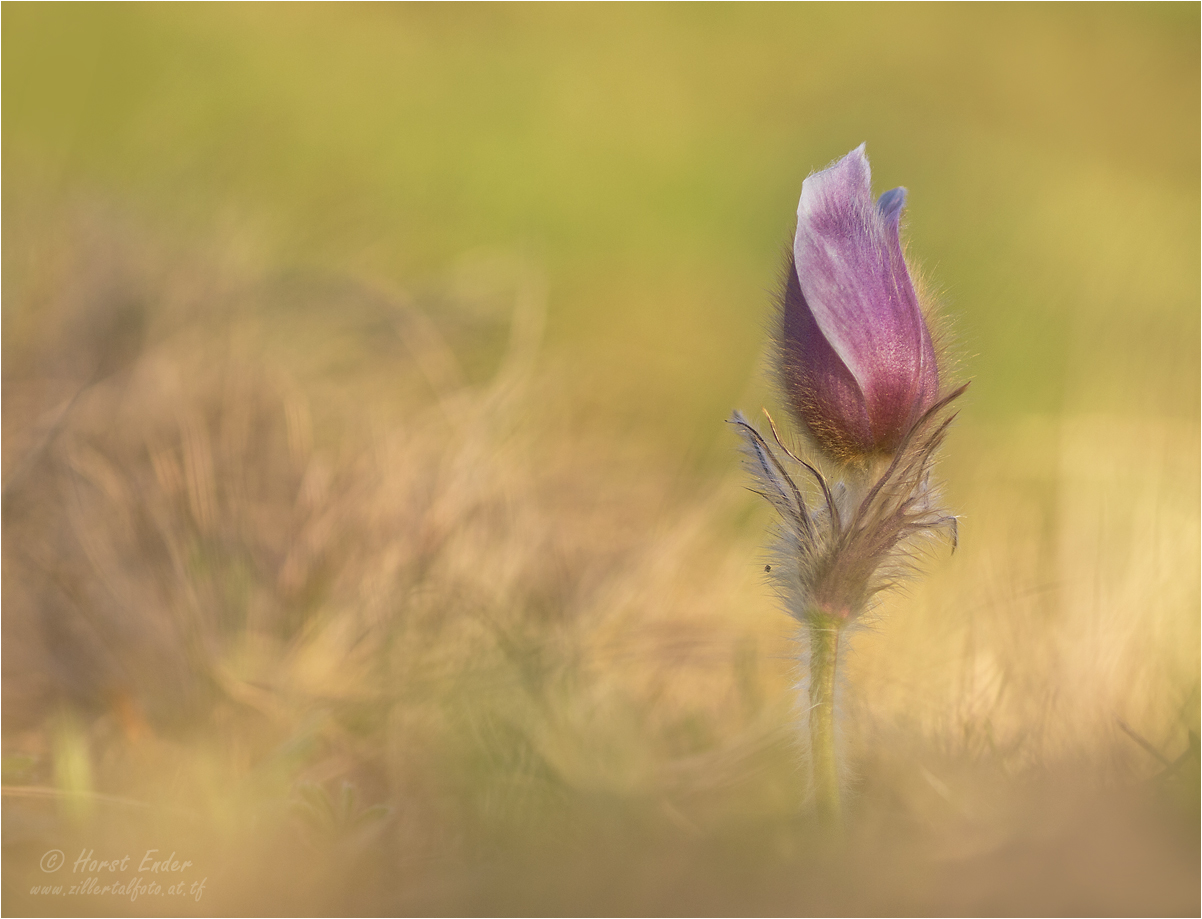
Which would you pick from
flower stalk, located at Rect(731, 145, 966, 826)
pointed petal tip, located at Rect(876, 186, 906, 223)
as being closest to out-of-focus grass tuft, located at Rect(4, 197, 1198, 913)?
flower stalk, located at Rect(731, 145, 966, 826)

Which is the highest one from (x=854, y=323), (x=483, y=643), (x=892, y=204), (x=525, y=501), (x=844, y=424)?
(x=892, y=204)

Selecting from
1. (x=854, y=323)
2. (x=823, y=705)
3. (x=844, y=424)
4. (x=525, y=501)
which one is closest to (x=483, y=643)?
(x=525, y=501)

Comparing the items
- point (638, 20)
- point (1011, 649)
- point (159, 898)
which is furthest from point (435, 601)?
point (638, 20)

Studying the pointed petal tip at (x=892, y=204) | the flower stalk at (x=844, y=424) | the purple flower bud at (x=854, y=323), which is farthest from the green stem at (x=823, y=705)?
the pointed petal tip at (x=892, y=204)

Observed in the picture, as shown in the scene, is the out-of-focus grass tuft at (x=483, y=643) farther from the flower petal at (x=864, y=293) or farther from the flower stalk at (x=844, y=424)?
the flower petal at (x=864, y=293)

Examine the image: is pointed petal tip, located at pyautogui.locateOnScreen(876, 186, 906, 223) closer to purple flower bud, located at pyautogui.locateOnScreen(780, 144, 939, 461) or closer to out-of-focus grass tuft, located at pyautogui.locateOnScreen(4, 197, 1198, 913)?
purple flower bud, located at pyautogui.locateOnScreen(780, 144, 939, 461)

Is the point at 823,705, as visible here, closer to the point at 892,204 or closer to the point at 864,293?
the point at 864,293

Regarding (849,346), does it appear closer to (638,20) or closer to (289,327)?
(289,327)
